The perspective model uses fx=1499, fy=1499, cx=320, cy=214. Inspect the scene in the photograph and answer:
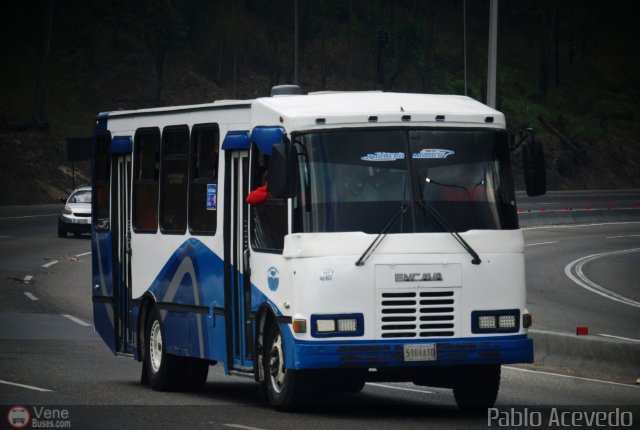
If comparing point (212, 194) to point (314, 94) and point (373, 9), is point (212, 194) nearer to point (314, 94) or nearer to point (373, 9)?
point (314, 94)

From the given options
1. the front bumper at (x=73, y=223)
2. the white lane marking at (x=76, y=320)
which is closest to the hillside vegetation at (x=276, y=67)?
the front bumper at (x=73, y=223)

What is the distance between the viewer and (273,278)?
42.9 ft

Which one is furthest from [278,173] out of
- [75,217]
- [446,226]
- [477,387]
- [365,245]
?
[75,217]

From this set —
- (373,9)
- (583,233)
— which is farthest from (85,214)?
(373,9)

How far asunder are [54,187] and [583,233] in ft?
81.6

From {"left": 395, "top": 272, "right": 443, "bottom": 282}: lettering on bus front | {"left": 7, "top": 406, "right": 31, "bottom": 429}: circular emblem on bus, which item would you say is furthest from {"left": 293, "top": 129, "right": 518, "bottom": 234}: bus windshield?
{"left": 7, "top": 406, "right": 31, "bottom": 429}: circular emblem on bus

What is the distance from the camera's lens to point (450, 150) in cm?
1316

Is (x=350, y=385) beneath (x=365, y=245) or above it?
beneath

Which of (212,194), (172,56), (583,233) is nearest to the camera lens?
(212,194)

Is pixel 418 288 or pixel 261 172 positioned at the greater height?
pixel 261 172

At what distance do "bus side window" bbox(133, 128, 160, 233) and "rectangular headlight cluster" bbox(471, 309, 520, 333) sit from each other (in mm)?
4622

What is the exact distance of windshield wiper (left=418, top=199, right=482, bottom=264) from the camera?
12.8 meters

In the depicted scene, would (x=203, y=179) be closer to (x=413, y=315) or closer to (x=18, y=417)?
(x=413, y=315)

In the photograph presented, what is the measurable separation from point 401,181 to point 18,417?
3.82m
